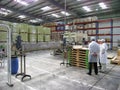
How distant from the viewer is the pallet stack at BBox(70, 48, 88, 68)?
638 cm

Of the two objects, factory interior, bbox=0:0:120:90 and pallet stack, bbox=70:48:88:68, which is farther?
pallet stack, bbox=70:48:88:68

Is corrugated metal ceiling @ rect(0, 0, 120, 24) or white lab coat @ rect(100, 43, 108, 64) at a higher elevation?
corrugated metal ceiling @ rect(0, 0, 120, 24)

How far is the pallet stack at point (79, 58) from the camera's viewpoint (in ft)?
20.9

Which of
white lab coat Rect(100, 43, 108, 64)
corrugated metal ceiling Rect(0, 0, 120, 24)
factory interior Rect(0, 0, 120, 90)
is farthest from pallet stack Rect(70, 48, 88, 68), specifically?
corrugated metal ceiling Rect(0, 0, 120, 24)

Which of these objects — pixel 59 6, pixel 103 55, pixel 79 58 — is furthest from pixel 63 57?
pixel 59 6

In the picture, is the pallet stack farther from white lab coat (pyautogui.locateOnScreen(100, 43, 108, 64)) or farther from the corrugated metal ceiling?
the corrugated metal ceiling

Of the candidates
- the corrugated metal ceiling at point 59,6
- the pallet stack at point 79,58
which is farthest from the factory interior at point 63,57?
the corrugated metal ceiling at point 59,6

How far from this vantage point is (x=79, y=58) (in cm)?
665

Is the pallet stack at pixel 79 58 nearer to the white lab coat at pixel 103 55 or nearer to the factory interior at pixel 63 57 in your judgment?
the factory interior at pixel 63 57

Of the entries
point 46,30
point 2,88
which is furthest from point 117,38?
point 2,88

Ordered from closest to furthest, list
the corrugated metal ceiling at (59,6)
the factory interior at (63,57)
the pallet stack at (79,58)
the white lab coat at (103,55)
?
the factory interior at (63,57)
the white lab coat at (103,55)
the pallet stack at (79,58)
the corrugated metal ceiling at (59,6)

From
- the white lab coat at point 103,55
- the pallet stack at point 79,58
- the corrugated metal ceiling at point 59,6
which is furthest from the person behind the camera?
the corrugated metal ceiling at point 59,6

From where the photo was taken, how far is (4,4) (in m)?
13.0

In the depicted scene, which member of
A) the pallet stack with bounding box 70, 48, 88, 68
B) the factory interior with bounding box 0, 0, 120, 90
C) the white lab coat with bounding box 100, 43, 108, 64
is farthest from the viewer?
the pallet stack with bounding box 70, 48, 88, 68
